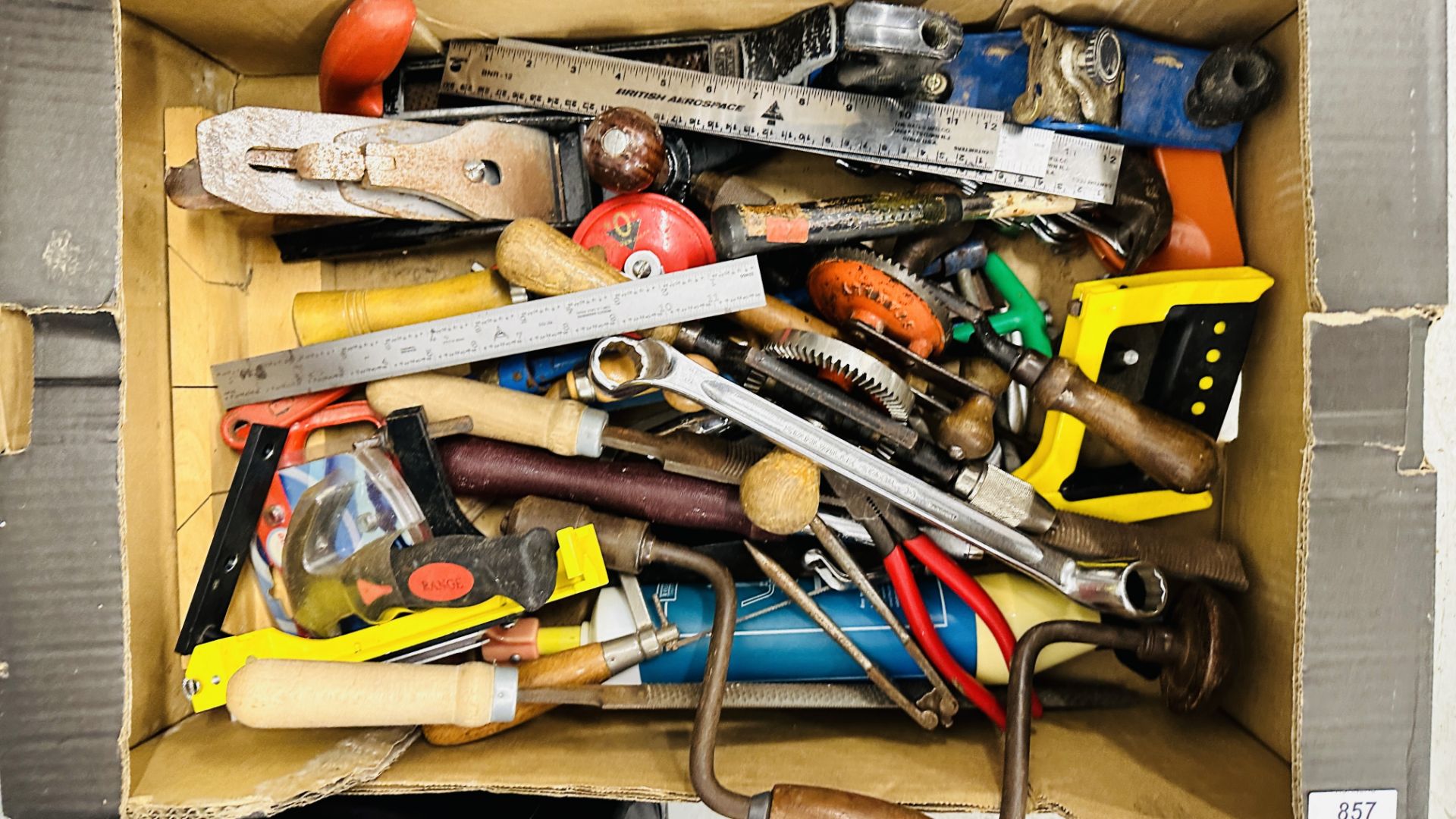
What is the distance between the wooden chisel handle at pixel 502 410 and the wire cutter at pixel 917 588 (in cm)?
29

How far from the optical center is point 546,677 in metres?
0.95

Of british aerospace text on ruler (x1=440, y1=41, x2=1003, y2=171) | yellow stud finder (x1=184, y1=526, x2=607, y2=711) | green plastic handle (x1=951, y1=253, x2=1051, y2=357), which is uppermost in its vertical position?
british aerospace text on ruler (x1=440, y1=41, x2=1003, y2=171)

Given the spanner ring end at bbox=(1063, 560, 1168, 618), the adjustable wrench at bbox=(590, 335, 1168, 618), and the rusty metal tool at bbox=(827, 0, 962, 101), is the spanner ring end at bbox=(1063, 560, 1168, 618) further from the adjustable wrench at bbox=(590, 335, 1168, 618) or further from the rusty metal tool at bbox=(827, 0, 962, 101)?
the rusty metal tool at bbox=(827, 0, 962, 101)

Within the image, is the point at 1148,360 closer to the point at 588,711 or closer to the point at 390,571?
the point at 588,711

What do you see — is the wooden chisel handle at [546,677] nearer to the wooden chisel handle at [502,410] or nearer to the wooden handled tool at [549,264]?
the wooden chisel handle at [502,410]

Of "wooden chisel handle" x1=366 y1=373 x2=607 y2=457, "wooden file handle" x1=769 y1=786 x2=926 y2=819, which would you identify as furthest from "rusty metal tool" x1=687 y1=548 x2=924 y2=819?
"wooden chisel handle" x1=366 y1=373 x2=607 y2=457

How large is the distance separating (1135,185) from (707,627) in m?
0.73

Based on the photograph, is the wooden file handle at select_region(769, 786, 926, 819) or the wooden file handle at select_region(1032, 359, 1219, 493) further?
the wooden file handle at select_region(1032, 359, 1219, 493)

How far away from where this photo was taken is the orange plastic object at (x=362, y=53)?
0.91m

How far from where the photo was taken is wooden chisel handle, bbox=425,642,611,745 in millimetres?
939

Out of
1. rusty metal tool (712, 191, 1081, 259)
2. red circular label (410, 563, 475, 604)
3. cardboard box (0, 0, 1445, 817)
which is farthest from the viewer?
rusty metal tool (712, 191, 1081, 259)

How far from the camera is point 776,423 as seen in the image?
0.92 meters

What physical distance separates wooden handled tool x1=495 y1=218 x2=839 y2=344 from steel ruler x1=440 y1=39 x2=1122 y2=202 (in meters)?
0.21

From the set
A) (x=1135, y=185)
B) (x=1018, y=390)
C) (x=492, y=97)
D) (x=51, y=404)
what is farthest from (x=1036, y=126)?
(x=51, y=404)
